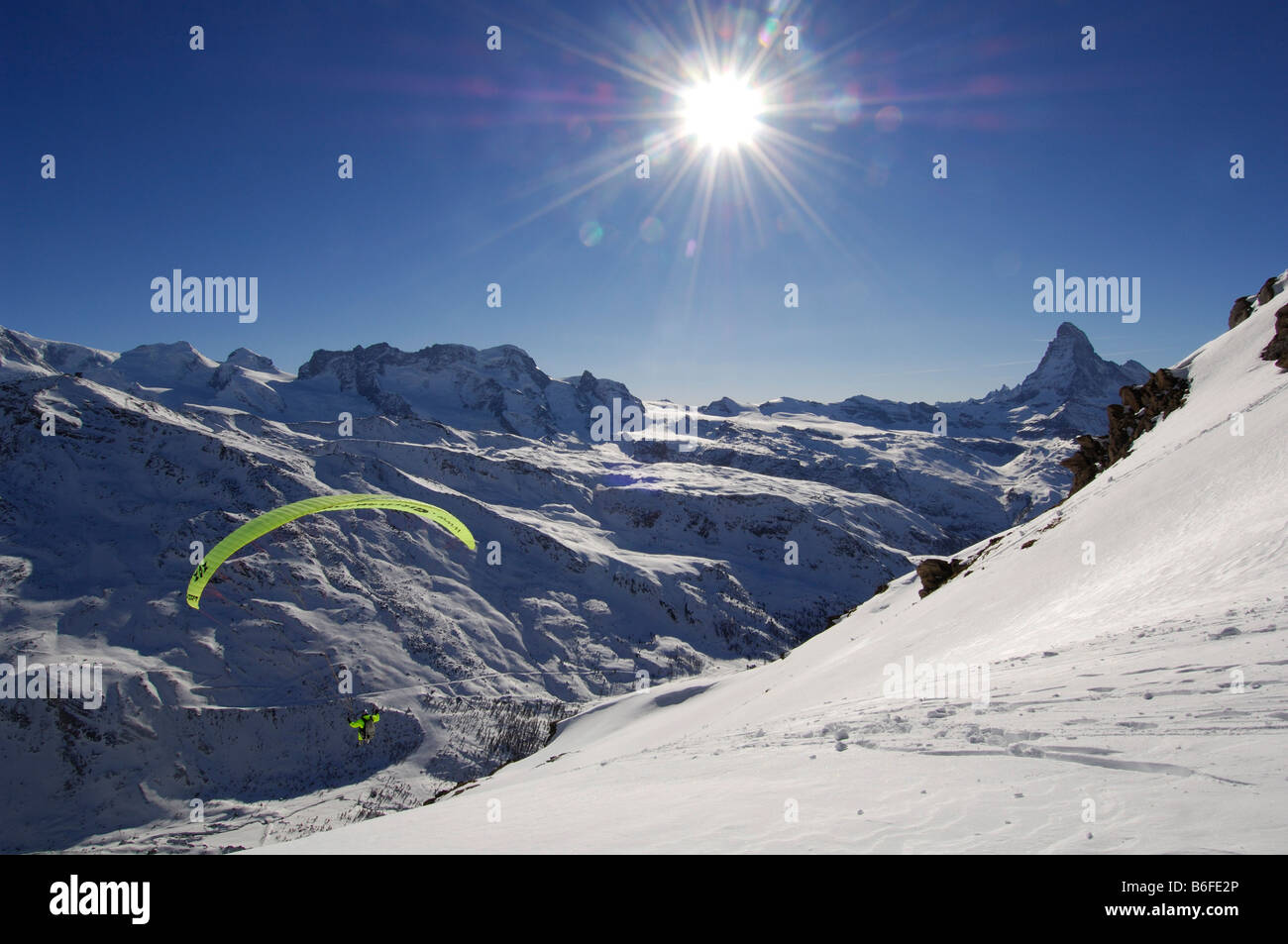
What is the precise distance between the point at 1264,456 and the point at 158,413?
13919 centimetres

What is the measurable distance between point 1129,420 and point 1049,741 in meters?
45.2

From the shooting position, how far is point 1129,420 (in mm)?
42344

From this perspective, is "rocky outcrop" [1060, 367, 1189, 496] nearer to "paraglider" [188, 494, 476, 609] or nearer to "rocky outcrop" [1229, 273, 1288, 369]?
"rocky outcrop" [1229, 273, 1288, 369]

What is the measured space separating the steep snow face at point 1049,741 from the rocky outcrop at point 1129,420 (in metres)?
19.7

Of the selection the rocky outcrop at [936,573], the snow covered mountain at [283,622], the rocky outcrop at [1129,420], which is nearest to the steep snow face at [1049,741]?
the rocky outcrop at [936,573]

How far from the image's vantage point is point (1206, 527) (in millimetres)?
17000

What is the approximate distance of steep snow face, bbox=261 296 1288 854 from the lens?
6340 millimetres

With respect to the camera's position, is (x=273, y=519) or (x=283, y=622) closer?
(x=273, y=519)

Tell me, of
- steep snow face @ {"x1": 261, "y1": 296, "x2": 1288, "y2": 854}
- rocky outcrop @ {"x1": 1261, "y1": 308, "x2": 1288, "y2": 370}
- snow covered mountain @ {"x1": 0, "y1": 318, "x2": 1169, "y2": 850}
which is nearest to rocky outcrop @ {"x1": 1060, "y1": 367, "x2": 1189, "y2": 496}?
rocky outcrop @ {"x1": 1261, "y1": 308, "x2": 1288, "y2": 370}

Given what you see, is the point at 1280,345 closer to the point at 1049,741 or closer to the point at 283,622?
the point at 1049,741

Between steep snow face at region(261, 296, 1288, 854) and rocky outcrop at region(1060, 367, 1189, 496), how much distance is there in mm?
19713

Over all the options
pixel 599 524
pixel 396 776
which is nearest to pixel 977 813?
pixel 396 776

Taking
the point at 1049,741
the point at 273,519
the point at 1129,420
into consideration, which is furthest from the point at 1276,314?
the point at 273,519
